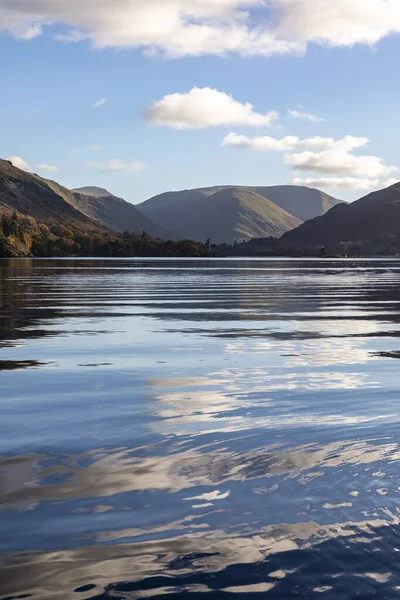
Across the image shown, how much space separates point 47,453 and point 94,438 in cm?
121

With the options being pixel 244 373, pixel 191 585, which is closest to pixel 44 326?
pixel 244 373

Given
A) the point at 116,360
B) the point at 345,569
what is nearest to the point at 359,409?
the point at 345,569

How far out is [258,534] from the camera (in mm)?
7832

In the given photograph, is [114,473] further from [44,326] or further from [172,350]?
[44,326]

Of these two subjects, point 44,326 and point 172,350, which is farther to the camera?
point 44,326

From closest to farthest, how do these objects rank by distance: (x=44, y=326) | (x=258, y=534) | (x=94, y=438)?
(x=258, y=534)
(x=94, y=438)
(x=44, y=326)

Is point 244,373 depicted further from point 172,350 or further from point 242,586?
point 242,586

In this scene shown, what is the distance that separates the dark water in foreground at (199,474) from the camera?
695 cm

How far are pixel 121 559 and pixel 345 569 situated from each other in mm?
2197

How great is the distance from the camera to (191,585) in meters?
6.74

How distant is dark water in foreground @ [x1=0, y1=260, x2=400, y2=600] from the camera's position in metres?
Result: 6.95

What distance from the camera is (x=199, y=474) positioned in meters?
10.2

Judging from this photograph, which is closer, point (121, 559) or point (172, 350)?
point (121, 559)

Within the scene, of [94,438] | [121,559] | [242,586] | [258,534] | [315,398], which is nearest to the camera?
[242,586]
